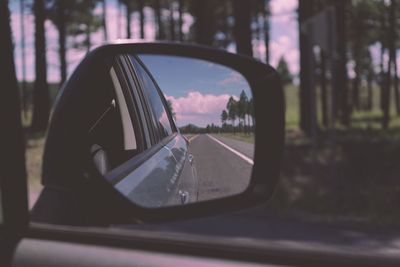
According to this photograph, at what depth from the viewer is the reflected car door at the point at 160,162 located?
1589 millimetres

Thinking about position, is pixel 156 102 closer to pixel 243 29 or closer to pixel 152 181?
pixel 152 181

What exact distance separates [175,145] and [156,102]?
234 millimetres

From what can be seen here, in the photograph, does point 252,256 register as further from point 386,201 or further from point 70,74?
point 386,201

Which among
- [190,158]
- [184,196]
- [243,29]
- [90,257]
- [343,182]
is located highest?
[243,29]

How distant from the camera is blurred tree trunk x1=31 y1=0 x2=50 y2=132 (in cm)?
285

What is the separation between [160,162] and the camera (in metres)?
1.83

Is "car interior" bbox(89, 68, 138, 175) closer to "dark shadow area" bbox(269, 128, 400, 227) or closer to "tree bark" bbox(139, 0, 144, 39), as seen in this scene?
"tree bark" bbox(139, 0, 144, 39)

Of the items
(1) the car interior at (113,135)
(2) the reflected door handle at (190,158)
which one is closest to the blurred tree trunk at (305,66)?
(1) the car interior at (113,135)

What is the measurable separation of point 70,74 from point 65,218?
404mm

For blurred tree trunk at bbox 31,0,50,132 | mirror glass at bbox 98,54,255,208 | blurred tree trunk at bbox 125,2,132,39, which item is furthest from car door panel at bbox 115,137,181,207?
blurred tree trunk at bbox 125,2,132,39

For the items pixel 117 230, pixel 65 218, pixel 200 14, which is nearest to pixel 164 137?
pixel 117 230

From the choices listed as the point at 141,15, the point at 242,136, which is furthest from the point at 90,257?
the point at 141,15

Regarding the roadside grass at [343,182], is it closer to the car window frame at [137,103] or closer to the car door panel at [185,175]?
the car window frame at [137,103]

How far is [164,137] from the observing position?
200 centimetres
